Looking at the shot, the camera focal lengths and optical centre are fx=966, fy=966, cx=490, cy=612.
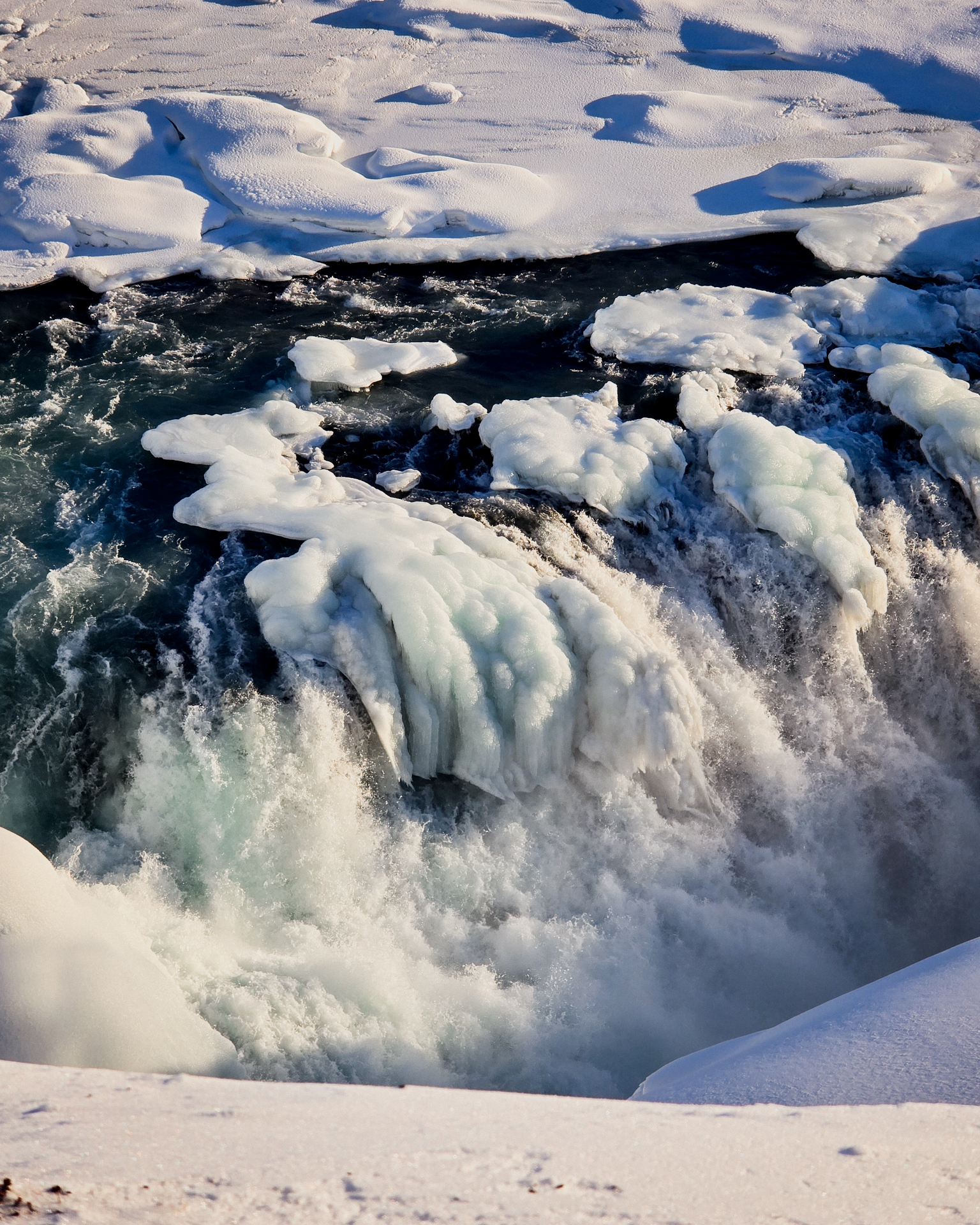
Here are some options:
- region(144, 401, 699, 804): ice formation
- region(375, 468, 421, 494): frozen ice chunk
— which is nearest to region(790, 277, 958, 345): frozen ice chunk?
region(375, 468, 421, 494): frozen ice chunk

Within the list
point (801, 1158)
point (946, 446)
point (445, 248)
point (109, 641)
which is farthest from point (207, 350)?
point (801, 1158)

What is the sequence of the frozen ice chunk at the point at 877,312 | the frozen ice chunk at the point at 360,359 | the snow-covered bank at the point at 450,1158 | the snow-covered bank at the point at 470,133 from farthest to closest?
1. the snow-covered bank at the point at 470,133
2. the frozen ice chunk at the point at 877,312
3. the frozen ice chunk at the point at 360,359
4. the snow-covered bank at the point at 450,1158

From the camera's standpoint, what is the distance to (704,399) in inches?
319

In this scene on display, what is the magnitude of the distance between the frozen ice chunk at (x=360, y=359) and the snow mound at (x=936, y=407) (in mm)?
3830

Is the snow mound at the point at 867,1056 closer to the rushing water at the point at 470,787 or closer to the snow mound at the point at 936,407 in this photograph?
the rushing water at the point at 470,787

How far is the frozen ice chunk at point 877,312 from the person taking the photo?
912cm

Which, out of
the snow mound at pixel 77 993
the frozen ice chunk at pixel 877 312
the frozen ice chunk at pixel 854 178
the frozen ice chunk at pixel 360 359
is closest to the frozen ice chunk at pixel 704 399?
the frozen ice chunk at pixel 877 312

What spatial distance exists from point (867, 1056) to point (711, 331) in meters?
→ 7.02

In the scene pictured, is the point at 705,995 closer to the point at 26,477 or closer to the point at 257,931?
the point at 257,931

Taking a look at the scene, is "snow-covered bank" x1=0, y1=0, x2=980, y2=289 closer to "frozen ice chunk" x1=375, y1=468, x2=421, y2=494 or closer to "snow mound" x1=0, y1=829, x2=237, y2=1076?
"frozen ice chunk" x1=375, y1=468, x2=421, y2=494

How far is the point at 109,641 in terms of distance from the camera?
598cm

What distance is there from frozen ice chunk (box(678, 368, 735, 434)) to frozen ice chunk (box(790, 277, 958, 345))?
4.69 ft

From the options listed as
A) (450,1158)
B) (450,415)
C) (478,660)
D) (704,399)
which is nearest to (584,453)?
(450,415)

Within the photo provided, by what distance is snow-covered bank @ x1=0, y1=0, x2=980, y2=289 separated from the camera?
1033 cm
